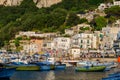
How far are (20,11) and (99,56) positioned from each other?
50.1 metres

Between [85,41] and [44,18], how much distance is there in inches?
787

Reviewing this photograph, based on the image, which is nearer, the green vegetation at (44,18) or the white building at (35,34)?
the white building at (35,34)

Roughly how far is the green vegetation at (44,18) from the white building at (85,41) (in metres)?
12.2

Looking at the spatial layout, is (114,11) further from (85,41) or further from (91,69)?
(91,69)

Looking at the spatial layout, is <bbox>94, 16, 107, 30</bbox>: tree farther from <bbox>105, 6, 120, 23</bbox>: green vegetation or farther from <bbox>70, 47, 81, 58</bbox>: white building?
<bbox>70, 47, 81, 58</bbox>: white building

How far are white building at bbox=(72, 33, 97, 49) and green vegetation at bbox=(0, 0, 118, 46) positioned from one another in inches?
479

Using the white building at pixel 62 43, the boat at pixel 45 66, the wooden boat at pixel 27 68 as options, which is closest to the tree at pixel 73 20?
the white building at pixel 62 43

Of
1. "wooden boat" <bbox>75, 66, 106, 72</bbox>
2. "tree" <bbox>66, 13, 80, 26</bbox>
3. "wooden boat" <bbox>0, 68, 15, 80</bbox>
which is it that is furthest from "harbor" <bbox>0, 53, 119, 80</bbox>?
"tree" <bbox>66, 13, 80, 26</bbox>

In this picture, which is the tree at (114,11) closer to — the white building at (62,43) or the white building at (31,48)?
the white building at (62,43)

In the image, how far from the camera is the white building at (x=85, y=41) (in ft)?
282

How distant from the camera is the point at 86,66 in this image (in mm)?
63500

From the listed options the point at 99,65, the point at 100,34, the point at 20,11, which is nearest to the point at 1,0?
the point at 20,11

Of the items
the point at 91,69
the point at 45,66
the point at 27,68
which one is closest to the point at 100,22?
the point at 45,66

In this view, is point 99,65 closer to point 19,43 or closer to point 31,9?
point 19,43
